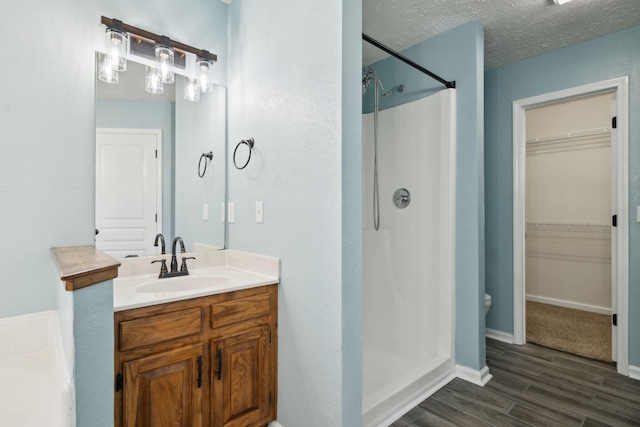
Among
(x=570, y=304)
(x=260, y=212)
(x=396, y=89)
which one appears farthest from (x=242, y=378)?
(x=570, y=304)

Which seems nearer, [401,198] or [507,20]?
[507,20]

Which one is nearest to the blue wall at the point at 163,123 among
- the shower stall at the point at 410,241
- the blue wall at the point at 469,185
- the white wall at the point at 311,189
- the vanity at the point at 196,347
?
the vanity at the point at 196,347

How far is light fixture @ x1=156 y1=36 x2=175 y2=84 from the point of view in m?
1.80

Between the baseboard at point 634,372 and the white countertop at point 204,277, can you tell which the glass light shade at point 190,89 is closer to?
the white countertop at point 204,277

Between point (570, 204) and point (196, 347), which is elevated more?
point (570, 204)

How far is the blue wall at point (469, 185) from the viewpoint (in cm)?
236

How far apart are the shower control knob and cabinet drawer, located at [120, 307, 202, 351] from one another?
74.9 inches

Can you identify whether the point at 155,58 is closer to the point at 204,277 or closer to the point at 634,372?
the point at 204,277

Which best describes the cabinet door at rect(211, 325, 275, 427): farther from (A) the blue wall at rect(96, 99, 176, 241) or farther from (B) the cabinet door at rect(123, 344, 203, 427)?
(A) the blue wall at rect(96, 99, 176, 241)

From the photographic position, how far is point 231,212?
6.89 feet

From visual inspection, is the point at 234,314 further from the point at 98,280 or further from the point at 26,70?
the point at 26,70

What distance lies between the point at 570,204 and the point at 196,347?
15.3 feet

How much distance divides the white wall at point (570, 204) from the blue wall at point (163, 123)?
4.10m

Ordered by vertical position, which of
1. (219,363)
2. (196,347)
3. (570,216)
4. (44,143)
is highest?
(44,143)
